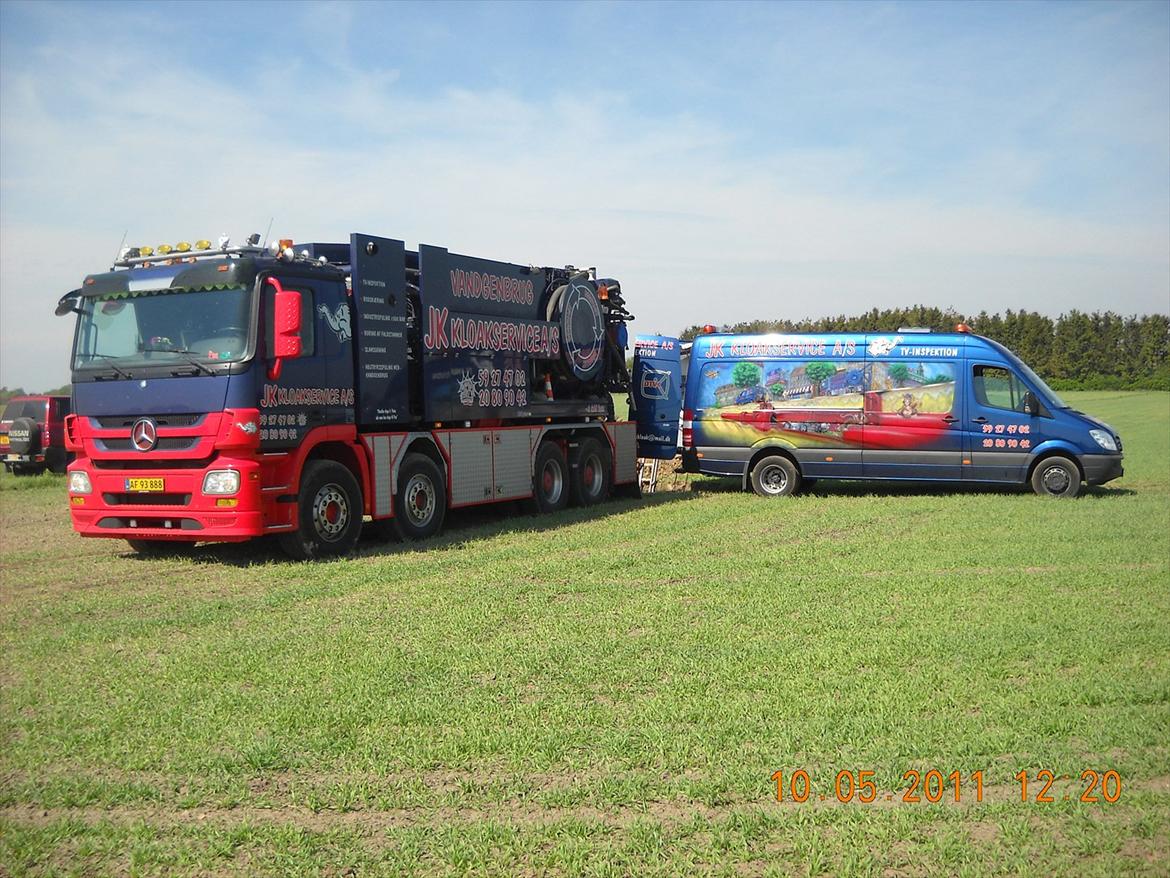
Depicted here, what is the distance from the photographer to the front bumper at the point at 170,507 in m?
10.9

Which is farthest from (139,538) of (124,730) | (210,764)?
(210,764)

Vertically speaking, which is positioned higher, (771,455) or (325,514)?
(771,455)

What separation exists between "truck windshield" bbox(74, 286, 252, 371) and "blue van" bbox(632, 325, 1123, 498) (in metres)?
9.63

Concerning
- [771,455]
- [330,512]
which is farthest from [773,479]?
[330,512]

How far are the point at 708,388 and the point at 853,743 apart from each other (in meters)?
13.7

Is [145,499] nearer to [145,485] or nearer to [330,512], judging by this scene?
[145,485]

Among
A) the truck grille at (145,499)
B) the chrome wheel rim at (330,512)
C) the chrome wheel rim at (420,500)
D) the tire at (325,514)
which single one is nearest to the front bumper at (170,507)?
the truck grille at (145,499)

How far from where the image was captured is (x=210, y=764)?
5.23 meters

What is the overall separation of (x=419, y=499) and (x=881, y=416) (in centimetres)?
809

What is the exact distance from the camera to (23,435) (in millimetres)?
25094

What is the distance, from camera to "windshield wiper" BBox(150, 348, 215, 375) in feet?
35.4

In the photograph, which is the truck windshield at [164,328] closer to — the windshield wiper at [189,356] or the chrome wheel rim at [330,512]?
the windshield wiper at [189,356]

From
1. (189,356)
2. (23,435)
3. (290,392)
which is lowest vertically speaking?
(23,435)
